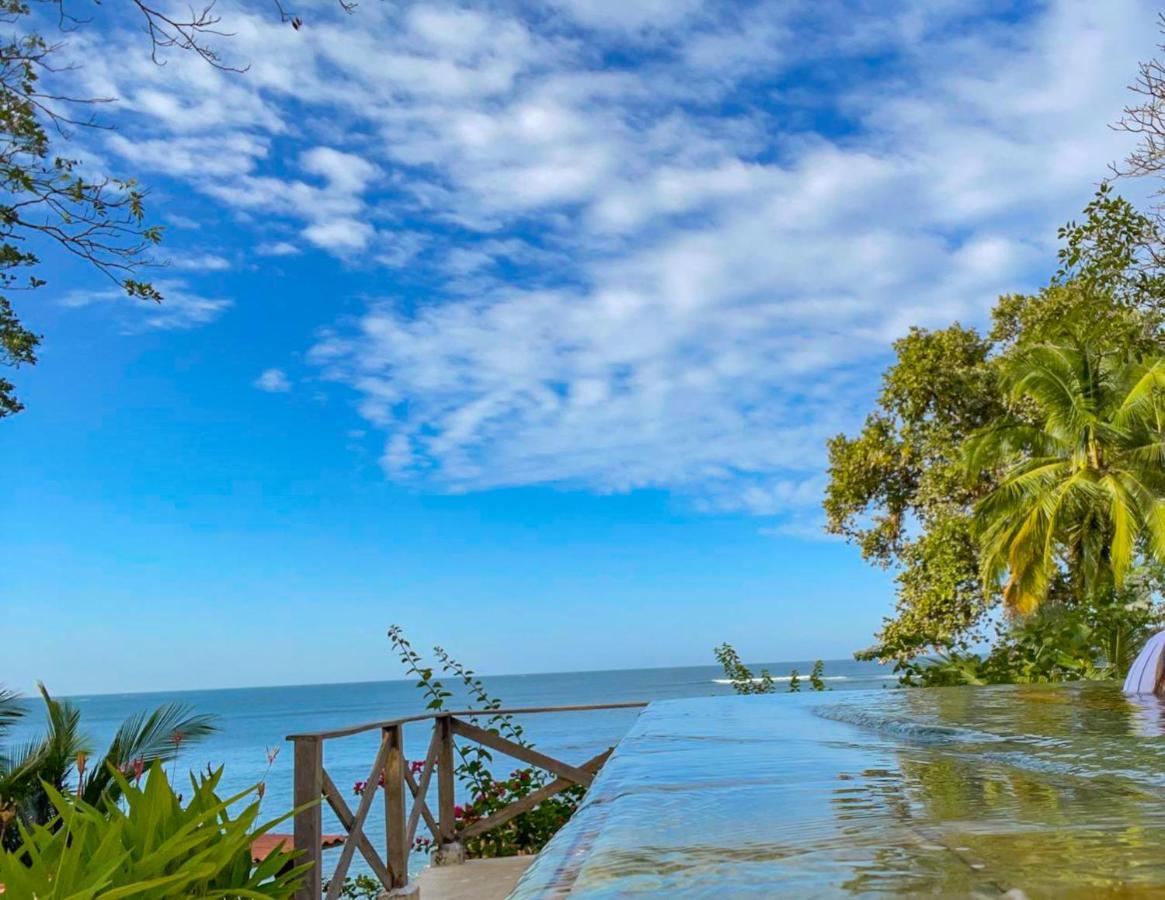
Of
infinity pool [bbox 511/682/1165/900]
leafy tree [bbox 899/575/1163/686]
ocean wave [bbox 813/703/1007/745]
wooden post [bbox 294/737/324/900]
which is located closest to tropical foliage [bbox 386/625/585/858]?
wooden post [bbox 294/737/324/900]

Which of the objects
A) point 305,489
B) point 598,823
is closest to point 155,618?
point 305,489

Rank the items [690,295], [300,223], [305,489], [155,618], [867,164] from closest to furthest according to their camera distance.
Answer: [867,164] < [690,295] < [300,223] < [305,489] < [155,618]

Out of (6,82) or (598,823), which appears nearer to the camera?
(598,823)

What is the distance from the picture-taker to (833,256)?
13234 mm

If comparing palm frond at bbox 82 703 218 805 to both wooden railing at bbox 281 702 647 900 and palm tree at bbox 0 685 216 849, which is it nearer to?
palm tree at bbox 0 685 216 849

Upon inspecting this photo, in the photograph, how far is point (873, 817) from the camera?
1055 mm

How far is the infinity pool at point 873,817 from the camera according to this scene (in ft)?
2.49

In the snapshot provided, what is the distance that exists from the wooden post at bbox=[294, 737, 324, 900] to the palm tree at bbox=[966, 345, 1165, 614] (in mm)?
9634

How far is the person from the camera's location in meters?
3.62

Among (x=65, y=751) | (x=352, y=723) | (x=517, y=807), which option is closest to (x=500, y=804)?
(x=517, y=807)

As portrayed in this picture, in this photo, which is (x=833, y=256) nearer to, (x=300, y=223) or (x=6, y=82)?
(x=6, y=82)

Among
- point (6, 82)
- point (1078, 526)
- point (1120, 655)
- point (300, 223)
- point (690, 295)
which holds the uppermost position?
point (300, 223)

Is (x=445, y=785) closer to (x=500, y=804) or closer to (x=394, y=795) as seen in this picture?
(x=500, y=804)

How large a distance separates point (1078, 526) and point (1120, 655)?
4.41m
